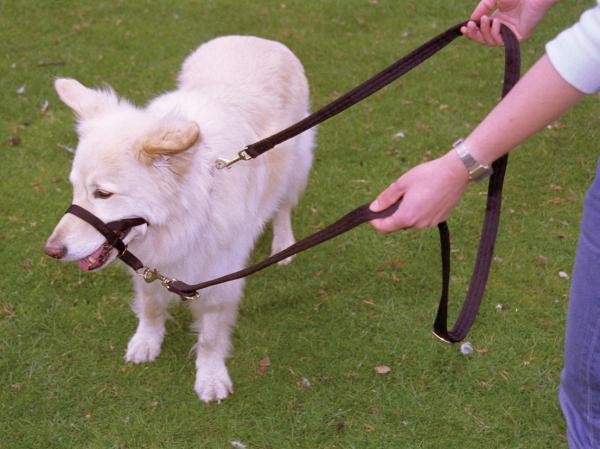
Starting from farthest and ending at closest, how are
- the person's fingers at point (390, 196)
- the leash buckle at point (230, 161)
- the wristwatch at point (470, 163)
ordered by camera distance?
the leash buckle at point (230, 161), the person's fingers at point (390, 196), the wristwatch at point (470, 163)

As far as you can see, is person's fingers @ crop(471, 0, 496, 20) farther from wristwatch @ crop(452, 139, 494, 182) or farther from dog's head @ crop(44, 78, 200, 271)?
dog's head @ crop(44, 78, 200, 271)

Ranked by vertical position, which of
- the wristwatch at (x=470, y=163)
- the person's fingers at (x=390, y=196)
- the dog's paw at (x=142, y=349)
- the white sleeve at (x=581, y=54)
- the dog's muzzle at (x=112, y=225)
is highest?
the white sleeve at (x=581, y=54)

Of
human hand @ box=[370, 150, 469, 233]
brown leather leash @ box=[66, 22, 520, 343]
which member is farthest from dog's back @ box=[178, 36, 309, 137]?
human hand @ box=[370, 150, 469, 233]

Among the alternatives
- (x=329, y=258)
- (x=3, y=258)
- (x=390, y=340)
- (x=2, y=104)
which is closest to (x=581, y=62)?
(x=390, y=340)

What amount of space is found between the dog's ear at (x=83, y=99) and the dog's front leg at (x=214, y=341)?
111 cm

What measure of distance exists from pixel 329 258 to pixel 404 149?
4.86 feet

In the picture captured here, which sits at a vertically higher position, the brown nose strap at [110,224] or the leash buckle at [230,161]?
the leash buckle at [230,161]

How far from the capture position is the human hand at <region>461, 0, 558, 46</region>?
228cm

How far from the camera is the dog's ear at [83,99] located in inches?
107

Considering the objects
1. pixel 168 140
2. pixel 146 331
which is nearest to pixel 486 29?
pixel 168 140

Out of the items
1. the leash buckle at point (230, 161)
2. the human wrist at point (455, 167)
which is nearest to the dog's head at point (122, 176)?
the leash buckle at point (230, 161)

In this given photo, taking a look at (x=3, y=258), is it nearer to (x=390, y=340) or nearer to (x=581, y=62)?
(x=390, y=340)

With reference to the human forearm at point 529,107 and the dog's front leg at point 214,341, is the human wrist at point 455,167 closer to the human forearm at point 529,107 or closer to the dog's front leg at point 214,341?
the human forearm at point 529,107

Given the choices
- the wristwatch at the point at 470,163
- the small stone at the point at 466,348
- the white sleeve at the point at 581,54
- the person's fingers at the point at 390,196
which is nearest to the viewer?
the white sleeve at the point at 581,54
